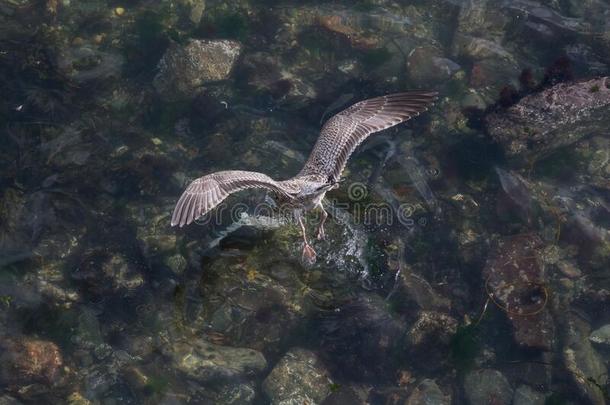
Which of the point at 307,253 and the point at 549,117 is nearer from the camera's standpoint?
the point at 307,253

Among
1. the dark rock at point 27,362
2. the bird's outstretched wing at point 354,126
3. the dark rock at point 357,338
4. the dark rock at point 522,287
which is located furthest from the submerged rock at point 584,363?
the dark rock at point 27,362

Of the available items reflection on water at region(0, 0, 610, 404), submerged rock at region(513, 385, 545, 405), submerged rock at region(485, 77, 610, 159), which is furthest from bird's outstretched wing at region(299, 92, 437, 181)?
submerged rock at region(513, 385, 545, 405)

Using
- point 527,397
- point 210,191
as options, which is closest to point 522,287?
point 527,397

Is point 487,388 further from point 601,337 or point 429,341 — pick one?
point 601,337

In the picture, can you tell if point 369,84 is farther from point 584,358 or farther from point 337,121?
point 584,358

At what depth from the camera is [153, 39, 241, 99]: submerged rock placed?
8352 mm

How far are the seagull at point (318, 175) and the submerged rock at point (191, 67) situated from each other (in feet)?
9.39

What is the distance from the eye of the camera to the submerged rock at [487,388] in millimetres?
6445

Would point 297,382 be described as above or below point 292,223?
below

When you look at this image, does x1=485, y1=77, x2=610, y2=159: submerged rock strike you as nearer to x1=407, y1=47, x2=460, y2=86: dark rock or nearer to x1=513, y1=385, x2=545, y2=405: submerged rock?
x1=407, y1=47, x2=460, y2=86: dark rock

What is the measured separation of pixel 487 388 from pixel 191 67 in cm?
661

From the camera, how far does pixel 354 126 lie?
6.50 metres

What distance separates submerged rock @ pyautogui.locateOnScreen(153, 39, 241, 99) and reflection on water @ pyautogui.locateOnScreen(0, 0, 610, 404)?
37 mm

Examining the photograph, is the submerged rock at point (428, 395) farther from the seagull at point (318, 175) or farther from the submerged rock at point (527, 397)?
the seagull at point (318, 175)
